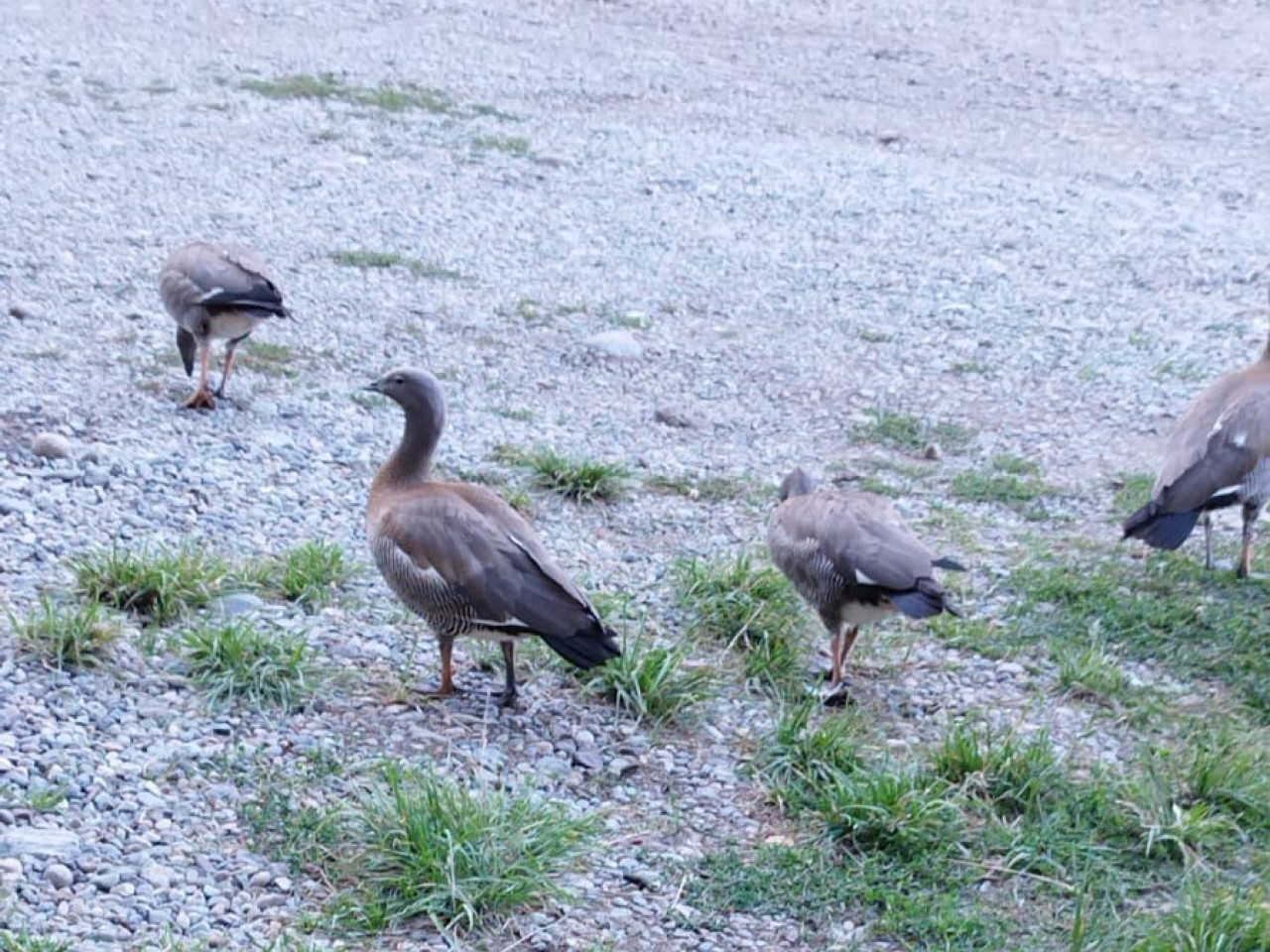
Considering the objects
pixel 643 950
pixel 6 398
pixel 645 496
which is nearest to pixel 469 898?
pixel 643 950

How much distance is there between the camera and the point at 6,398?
8.54 metres

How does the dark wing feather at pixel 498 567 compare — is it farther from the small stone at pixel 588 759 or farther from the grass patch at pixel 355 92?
the grass patch at pixel 355 92

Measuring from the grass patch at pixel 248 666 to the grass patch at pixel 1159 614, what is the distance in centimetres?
314

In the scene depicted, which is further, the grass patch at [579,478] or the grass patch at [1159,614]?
the grass patch at [579,478]

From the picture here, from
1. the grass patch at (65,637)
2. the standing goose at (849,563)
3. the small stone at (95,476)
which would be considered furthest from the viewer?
the small stone at (95,476)

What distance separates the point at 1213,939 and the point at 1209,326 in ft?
27.3

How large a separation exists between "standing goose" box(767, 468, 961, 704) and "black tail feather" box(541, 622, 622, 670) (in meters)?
1.03

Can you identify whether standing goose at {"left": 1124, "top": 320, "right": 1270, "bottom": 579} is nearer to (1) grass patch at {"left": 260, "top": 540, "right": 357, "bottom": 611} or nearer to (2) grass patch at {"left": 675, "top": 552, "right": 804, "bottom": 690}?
(2) grass patch at {"left": 675, "top": 552, "right": 804, "bottom": 690}

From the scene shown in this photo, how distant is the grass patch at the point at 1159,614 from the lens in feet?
23.9

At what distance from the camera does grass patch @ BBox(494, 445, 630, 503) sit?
848 cm

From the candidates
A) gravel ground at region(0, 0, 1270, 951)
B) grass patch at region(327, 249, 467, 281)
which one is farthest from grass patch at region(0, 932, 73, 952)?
grass patch at region(327, 249, 467, 281)

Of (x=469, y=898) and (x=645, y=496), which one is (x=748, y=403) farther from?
(x=469, y=898)

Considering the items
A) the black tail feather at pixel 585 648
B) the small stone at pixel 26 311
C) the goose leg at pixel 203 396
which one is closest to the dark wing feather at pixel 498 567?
the black tail feather at pixel 585 648

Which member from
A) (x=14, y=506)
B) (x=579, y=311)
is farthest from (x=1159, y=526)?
(x=14, y=506)
